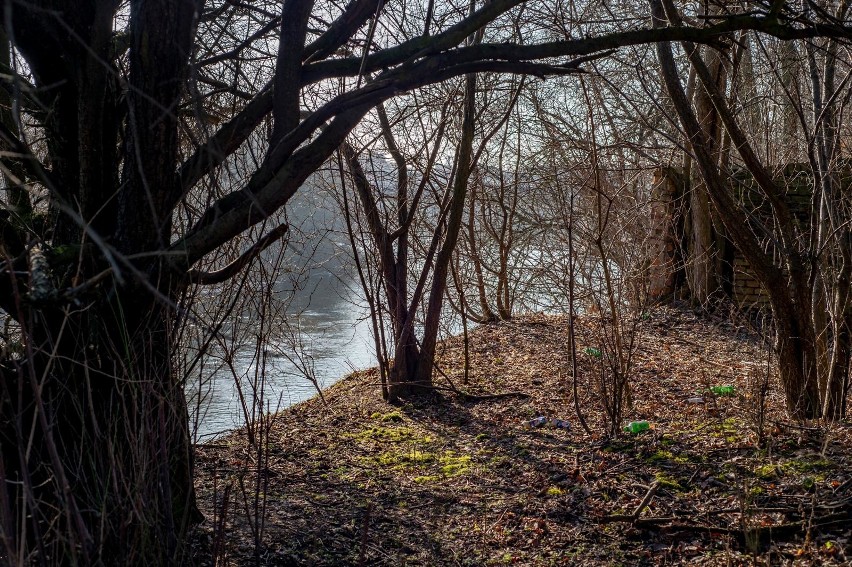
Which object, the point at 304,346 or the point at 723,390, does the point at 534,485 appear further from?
the point at 304,346

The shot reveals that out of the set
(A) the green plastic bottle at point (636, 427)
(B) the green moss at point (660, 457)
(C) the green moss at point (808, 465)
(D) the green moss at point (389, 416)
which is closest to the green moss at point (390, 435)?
(D) the green moss at point (389, 416)

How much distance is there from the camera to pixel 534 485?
5.15 m

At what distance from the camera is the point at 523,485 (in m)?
5.20

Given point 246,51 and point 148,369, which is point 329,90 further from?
point 148,369

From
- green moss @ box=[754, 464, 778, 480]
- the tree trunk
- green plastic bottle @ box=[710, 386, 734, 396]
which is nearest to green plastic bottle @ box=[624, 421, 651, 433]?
green moss @ box=[754, 464, 778, 480]

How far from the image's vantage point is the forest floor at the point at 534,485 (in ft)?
13.0

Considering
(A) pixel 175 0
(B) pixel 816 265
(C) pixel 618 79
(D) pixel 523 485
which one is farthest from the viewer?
(C) pixel 618 79

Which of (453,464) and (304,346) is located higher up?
(304,346)

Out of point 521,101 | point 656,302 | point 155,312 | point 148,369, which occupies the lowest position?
point 148,369

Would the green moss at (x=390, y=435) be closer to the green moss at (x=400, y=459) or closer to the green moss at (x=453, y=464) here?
the green moss at (x=400, y=459)

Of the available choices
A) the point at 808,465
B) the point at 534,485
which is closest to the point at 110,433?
the point at 534,485

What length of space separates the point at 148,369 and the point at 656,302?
10.1m

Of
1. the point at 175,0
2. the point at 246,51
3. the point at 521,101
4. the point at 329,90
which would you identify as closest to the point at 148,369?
Result: the point at 175,0

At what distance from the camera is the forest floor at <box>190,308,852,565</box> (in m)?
3.96
